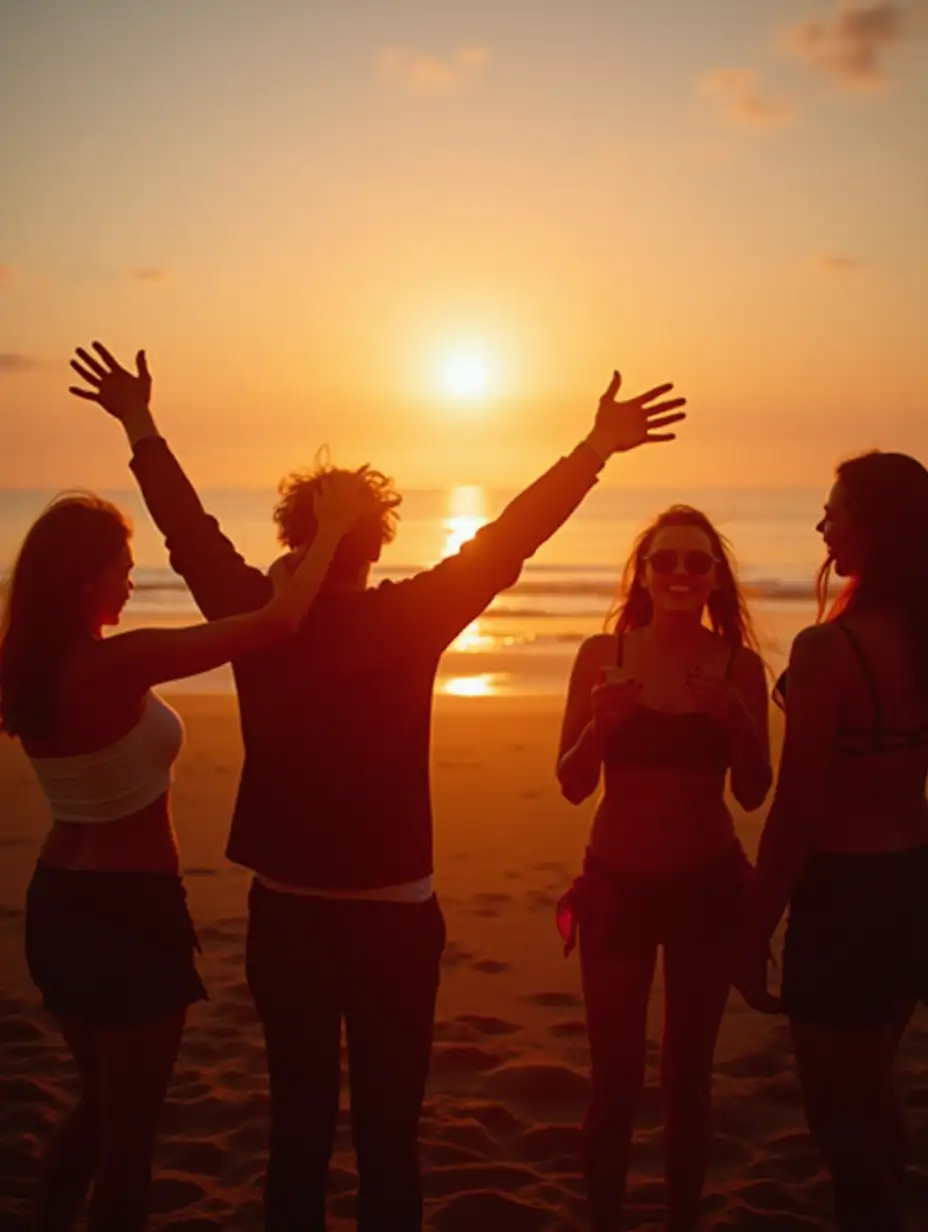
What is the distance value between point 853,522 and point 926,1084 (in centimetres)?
320

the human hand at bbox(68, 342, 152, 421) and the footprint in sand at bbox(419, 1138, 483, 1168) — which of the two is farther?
the footprint in sand at bbox(419, 1138, 483, 1168)

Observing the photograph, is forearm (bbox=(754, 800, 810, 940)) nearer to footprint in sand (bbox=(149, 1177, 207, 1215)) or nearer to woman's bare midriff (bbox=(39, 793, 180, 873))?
woman's bare midriff (bbox=(39, 793, 180, 873))

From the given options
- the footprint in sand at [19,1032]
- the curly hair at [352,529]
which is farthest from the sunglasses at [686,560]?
the footprint in sand at [19,1032]

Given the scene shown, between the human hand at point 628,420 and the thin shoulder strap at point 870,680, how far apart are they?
785mm

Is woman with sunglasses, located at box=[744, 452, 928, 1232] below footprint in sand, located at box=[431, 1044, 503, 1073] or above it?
above

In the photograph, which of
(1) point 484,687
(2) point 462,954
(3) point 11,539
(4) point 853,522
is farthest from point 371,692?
(3) point 11,539

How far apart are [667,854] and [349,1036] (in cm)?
121

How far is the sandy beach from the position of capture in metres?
4.63

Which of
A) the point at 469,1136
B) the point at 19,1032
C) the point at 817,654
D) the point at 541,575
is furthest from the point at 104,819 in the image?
the point at 541,575

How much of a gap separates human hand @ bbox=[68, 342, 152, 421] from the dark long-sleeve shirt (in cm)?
103

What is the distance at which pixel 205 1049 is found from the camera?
234 inches

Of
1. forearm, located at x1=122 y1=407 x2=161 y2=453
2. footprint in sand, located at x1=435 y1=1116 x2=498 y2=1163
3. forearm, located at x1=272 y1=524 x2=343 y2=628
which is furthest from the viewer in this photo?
footprint in sand, located at x1=435 y1=1116 x2=498 y2=1163

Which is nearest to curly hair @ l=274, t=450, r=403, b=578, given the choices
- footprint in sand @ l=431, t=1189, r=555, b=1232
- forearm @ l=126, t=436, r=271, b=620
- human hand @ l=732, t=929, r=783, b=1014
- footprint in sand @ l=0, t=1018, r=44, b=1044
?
forearm @ l=126, t=436, r=271, b=620

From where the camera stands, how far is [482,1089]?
5.58 meters
